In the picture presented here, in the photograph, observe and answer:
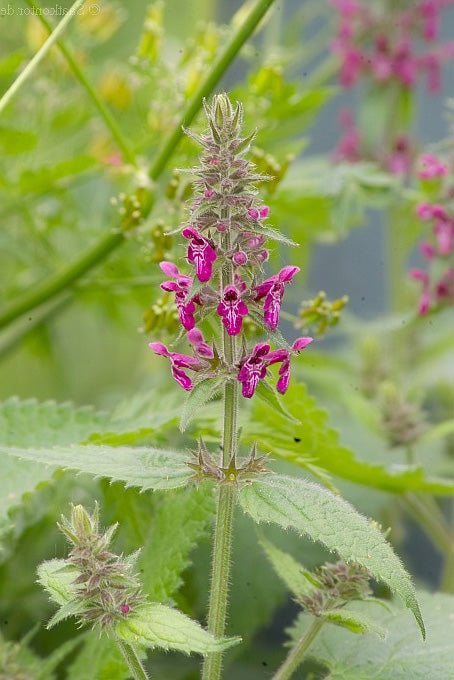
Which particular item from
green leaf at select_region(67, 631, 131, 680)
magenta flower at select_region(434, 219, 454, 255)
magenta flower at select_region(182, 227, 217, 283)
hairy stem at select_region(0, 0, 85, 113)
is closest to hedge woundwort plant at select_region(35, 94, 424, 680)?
magenta flower at select_region(182, 227, 217, 283)

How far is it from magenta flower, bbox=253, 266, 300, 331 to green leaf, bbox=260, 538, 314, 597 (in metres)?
0.17

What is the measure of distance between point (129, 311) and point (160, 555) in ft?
2.36

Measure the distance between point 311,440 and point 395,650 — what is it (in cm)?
15

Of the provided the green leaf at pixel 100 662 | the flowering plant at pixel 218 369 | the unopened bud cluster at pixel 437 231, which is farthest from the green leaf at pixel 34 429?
the unopened bud cluster at pixel 437 231

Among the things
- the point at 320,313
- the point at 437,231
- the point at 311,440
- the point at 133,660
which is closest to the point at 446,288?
the point at 437,231

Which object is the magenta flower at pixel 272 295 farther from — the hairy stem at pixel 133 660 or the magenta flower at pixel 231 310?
the hairy stem at pixel 133 660

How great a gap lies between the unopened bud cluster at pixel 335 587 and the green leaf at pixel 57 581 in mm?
140

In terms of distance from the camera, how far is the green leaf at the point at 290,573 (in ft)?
1.84

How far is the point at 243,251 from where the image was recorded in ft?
1.54

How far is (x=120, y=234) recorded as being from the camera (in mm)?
820

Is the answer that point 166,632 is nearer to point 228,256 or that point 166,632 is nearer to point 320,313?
point 228,256

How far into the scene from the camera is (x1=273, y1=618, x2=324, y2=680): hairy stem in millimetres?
536

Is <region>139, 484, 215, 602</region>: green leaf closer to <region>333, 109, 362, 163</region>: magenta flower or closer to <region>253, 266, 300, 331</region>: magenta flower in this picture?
<region>253, 266, 300, 331</region>: magenta flower

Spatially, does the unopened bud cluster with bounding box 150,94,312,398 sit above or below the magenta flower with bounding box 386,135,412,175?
below
